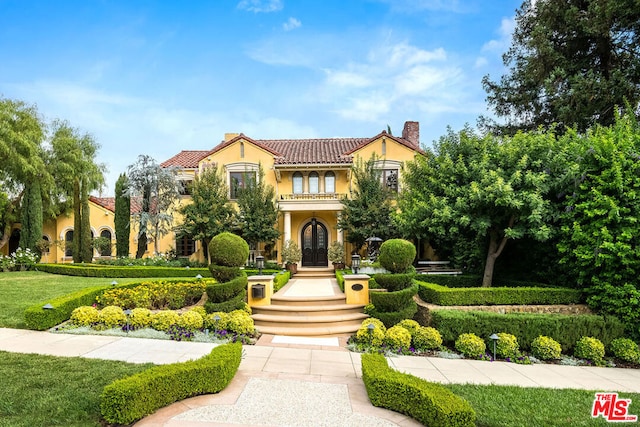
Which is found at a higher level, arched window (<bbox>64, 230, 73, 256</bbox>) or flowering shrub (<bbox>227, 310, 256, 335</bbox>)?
arched window (<bbox>64, 230, 73, 256</bbox>)

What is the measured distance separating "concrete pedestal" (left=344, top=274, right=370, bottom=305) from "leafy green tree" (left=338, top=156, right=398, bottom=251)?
22.7ft

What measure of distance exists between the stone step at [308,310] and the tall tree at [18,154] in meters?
19.9

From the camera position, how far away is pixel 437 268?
16.2 m

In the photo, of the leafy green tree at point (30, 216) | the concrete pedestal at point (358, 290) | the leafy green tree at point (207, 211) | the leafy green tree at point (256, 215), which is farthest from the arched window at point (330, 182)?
the leafy green tree at point (30, 216)

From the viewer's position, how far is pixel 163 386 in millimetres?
4379

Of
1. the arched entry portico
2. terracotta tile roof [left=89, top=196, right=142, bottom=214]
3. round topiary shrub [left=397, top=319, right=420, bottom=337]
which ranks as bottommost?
round topiary shrub [left=397, top=319, right=420, bottom=337]

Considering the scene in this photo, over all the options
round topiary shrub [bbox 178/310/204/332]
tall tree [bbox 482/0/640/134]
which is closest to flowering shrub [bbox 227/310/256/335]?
round topiary shrub [bbox 178/310/204/332]

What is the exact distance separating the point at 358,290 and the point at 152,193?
1572 centimetres

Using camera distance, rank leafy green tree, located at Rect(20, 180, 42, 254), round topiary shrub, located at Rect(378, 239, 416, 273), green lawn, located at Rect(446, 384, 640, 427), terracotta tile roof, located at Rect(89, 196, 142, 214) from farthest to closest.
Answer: leafy green tree, located at Rect(20, 180, 42, 254) → terracotta tile roof, located at Rect(89, 196, 142, 214) → round topiary shrub, located at Rect(378, 239, 416, 273) → green lawn, located at Rect(446, 384, 640, 427)

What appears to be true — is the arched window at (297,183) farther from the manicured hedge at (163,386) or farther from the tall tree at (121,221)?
the manicured hedge at (163,386)

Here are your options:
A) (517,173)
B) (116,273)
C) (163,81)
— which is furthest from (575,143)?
(116,273)

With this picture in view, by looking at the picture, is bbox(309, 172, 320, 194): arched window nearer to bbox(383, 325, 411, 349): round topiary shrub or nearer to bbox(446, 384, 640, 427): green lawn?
bbox(383, 325, 411, 349): round topiary shrub

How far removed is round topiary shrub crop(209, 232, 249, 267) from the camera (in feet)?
30.2

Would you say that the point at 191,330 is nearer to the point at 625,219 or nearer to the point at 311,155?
the point at 625,219
